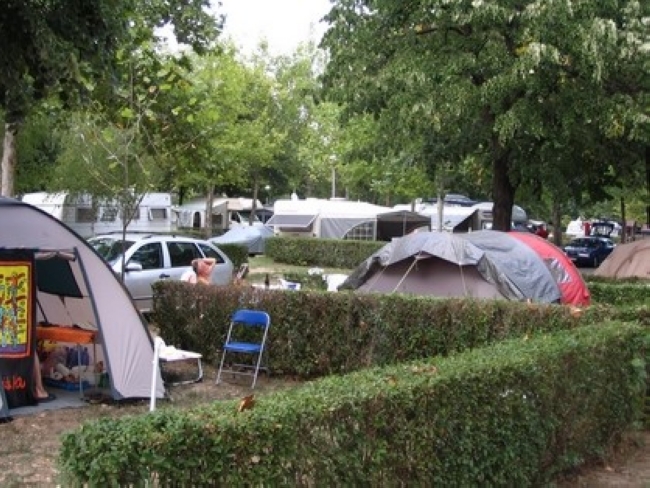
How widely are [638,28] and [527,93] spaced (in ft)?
5.97

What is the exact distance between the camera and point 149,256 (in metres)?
14.3

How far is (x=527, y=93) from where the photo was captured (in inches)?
504

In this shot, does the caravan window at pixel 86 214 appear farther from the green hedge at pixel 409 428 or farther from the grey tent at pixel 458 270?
A: the green hedge at pixel 409 428

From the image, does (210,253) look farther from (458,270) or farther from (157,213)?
(157,213)

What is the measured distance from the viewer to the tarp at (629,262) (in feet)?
57.7

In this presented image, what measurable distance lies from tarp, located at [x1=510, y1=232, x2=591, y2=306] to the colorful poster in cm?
678

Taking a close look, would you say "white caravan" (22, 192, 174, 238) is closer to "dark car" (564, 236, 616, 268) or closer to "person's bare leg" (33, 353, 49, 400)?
"dark car" (564, 236, 616, 268)

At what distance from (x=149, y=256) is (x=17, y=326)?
6.52 m

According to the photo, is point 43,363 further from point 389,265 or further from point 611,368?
point 611,368

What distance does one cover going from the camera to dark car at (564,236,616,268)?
107 feet

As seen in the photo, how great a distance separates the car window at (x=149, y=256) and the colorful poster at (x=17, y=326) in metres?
6.09

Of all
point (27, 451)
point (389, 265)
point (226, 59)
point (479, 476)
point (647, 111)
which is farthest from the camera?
point (226, 59)

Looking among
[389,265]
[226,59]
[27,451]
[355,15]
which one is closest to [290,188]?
[226,59]

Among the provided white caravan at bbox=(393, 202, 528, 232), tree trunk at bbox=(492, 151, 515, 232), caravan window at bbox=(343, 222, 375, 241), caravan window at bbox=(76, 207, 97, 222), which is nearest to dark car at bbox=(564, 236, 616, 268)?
white caravan at bbox=(393, 202, 528, 232)
